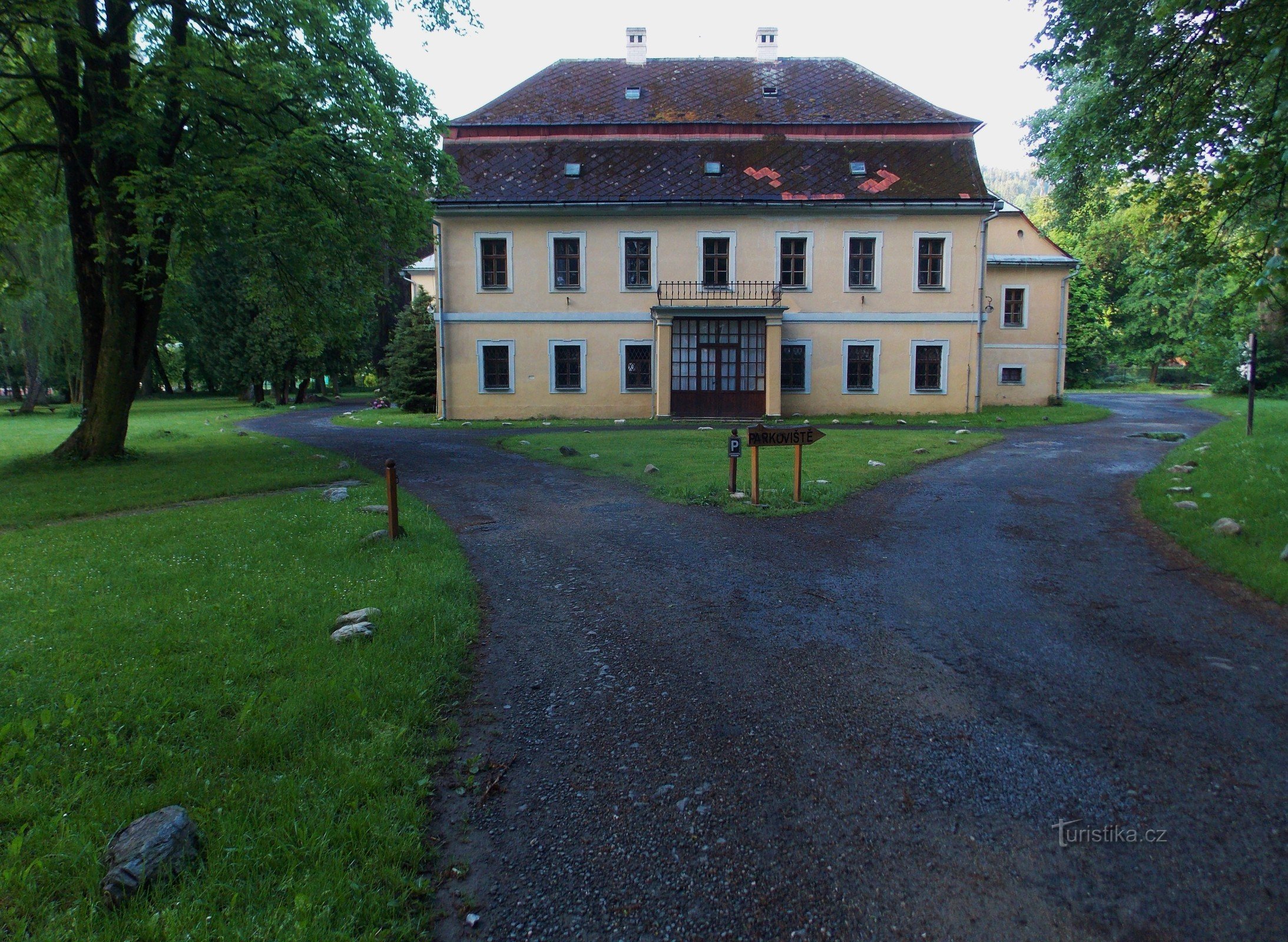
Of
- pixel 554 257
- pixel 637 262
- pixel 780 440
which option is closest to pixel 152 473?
pixel 780 440

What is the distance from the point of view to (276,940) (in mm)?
2480

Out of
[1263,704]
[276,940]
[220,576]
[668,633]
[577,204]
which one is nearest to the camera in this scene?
[276,940]

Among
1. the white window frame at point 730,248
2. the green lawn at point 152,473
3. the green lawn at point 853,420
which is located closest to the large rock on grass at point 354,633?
the green lawn at point 152,473

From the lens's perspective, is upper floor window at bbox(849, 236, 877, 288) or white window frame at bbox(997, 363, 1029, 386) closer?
upper floor window at bbox(849, 236, 877, 288)

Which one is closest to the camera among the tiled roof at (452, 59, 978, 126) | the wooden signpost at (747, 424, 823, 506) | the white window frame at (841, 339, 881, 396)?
the wooden signpost at (747, 424, 823, 506)

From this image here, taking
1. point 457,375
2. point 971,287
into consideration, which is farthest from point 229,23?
point 971,287

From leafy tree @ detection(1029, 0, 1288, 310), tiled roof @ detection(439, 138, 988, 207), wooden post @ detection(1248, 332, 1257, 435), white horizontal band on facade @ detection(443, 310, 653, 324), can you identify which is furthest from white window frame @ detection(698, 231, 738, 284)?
wooden post @ detection(1248, 332, 1257, 435)

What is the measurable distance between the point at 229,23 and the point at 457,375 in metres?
13.8

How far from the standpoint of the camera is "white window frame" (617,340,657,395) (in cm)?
2688

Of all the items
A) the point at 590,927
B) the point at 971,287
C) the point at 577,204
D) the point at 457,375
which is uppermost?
the point at 577,204

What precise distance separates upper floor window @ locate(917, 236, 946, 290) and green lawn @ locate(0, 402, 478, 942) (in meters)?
23.4

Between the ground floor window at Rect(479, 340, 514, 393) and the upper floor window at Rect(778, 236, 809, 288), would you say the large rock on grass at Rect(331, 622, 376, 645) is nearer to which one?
the ground floor window at Rect(479, 340, 514, 393)

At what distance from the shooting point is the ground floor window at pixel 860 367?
27.0 meters

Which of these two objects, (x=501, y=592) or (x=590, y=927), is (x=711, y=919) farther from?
(x=501, y=592)
